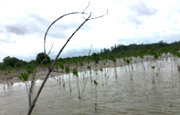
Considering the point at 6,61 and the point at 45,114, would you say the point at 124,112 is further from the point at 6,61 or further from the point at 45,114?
the point at 6,61

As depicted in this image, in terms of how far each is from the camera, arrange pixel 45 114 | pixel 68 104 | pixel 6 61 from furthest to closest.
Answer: pixel 6 61 < pixel 68 104 < pixel 45 114

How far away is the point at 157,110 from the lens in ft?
14.7

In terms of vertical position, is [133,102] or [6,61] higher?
[6,61]

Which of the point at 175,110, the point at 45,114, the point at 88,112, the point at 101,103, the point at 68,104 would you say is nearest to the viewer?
the point at 175,110

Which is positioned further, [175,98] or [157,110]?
[175,98]

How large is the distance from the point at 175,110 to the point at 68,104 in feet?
11.8

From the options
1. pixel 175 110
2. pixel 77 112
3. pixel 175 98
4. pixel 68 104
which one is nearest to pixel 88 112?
pixel 77 112

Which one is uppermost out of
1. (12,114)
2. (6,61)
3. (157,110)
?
(6,61)

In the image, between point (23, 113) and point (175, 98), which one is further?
point (23, 113)

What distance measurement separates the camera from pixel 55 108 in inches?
→ 236

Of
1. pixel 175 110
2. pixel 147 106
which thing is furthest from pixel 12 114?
pixel 175 110

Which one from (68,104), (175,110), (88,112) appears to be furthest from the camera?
(68,104)

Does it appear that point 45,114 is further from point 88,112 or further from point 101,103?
point 101,103

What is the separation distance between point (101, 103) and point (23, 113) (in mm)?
2728
